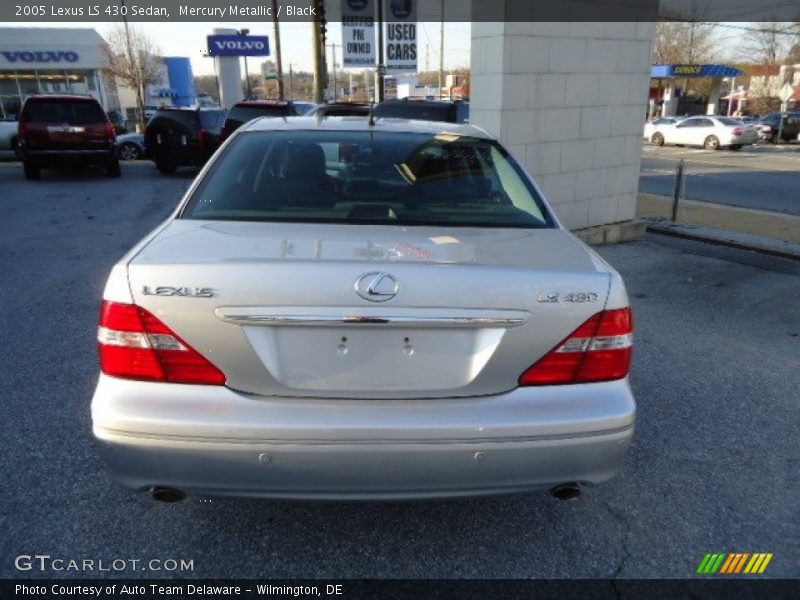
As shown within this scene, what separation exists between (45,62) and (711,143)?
117ft

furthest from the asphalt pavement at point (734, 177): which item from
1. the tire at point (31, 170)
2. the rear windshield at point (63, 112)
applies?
the tire at point (31, 170)

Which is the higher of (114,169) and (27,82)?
(27,82)

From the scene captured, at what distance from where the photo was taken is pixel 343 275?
198cm

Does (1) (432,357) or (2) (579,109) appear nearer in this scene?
(1) (432,357)

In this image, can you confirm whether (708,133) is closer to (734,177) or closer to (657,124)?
(657,124)

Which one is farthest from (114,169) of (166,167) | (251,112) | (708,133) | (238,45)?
(708,133)

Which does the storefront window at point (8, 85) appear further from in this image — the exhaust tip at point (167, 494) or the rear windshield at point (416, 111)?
the exhaust tip at point (167, 494)

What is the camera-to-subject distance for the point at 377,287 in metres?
1.96

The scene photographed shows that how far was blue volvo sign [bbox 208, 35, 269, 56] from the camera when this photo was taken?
3105 centimetres

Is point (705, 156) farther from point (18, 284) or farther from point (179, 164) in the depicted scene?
point (18, 284)

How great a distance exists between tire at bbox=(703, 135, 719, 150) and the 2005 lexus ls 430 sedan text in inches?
1138

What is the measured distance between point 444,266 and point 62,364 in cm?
321

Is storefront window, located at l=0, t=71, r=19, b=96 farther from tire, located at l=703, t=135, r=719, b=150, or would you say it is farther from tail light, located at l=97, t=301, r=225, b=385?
tail light, located at l=97, t=301, r=225, b=385
